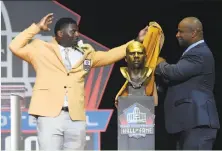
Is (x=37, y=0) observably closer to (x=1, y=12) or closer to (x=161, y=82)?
(x=1, y=12)

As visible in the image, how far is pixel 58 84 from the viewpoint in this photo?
5.17 meters

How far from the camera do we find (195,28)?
16.5ft

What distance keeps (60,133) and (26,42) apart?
80cm

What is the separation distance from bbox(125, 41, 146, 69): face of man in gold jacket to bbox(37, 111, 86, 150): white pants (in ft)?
2.27

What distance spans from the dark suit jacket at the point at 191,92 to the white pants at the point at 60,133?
740 millimetres

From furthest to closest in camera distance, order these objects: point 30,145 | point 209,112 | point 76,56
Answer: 1. point 30,145
2. point 76,56
3. point 209,112

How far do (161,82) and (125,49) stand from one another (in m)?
0.43

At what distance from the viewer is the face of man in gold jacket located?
5.33 metres

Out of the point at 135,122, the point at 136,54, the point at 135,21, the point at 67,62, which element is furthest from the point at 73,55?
the point at 135,21

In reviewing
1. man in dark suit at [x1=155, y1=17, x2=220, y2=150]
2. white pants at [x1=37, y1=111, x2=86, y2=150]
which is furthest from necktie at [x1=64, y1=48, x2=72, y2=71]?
man in dark suit at [x1=155, y1=17, x2=220, y2=150]

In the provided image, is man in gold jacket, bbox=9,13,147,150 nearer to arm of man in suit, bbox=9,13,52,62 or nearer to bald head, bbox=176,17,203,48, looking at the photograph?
arm of man in suit, bbox=9,13,52,62

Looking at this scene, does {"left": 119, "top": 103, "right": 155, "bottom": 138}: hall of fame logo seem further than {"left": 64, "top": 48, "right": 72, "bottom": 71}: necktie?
Yes

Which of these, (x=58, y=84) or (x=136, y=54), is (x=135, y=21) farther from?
(x=58, y=84)

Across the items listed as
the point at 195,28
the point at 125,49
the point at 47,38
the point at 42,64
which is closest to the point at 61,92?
the point at 42,64
